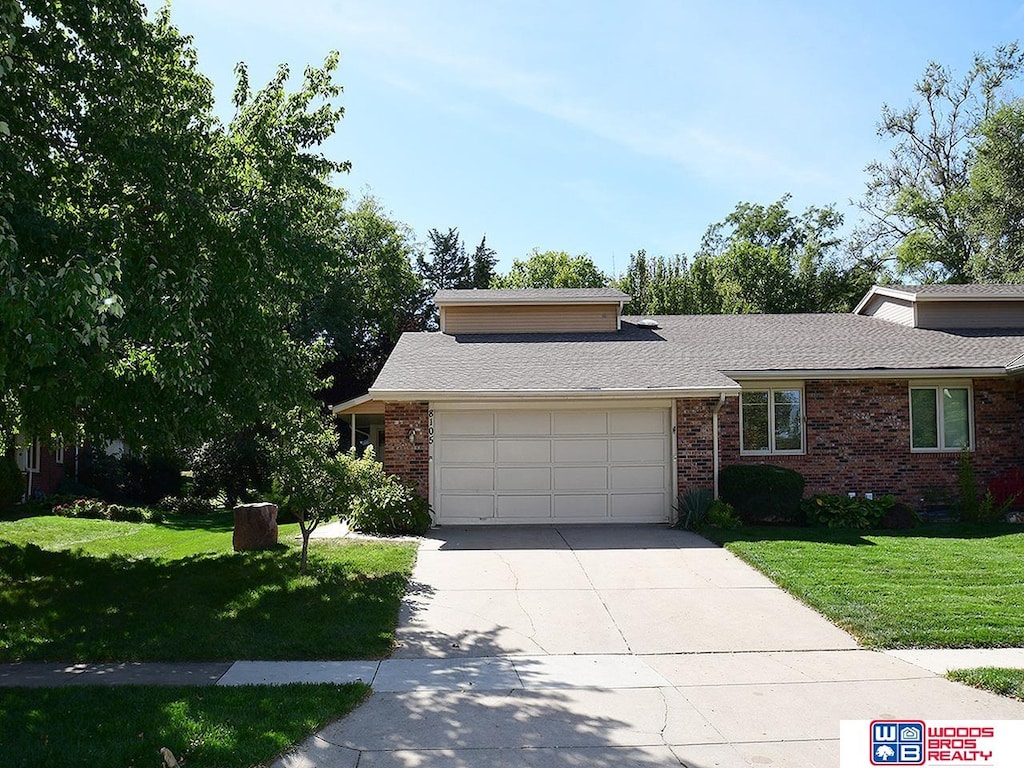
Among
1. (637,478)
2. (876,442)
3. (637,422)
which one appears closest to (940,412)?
(876,442)

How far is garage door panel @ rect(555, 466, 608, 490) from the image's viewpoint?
15.5 meters

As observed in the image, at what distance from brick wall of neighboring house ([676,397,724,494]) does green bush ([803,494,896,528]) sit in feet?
6.63

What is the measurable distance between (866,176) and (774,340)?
83.5 feet

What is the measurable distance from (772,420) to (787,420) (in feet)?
1.03

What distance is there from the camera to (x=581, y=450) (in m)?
15.5

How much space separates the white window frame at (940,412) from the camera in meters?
16.2

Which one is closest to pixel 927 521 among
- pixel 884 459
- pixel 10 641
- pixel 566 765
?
pixel 884 459

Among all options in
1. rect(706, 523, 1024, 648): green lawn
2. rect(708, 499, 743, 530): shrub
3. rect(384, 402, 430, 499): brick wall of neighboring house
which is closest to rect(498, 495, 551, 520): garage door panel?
rect(384, 402, 430, 499): brick wall of neighboring house

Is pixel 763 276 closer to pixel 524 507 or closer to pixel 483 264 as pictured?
pixel 483 264

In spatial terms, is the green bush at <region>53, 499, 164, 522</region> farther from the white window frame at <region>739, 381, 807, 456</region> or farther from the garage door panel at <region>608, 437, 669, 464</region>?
the white window frame at <region>739, 381, 807, 456</region>

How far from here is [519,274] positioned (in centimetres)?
4531

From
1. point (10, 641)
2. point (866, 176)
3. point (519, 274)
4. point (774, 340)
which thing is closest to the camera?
point (10, 641)

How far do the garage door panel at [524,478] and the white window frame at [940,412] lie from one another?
24.6 ft

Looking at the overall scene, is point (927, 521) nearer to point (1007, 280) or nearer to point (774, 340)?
point (774, 340)
